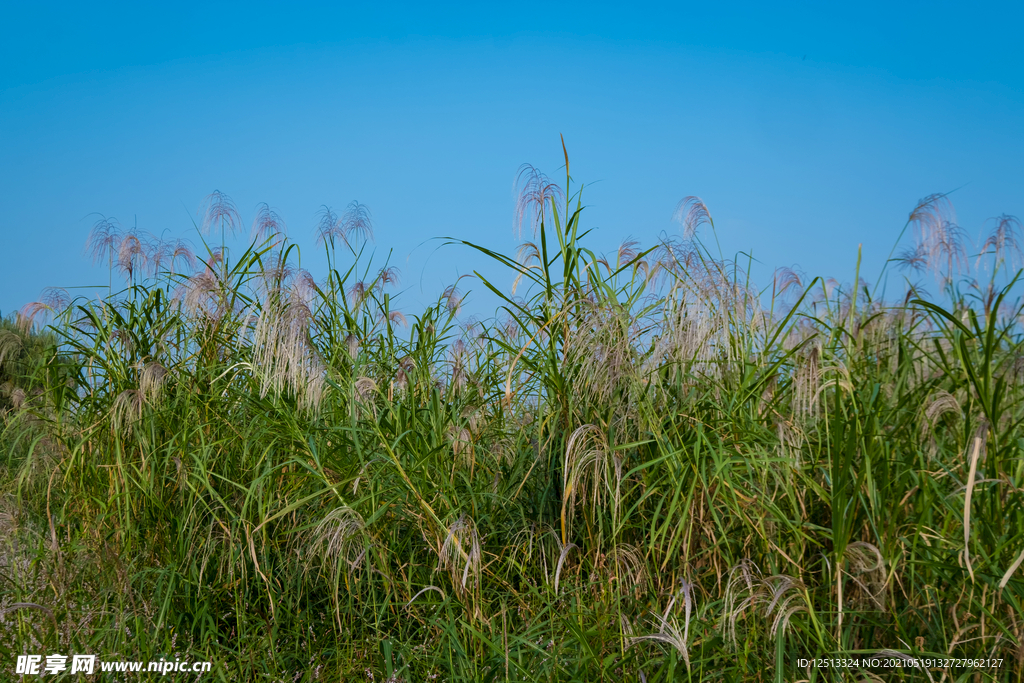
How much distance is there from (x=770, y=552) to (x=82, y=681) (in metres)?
2.40

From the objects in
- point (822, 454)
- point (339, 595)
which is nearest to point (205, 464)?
point (339, 595)

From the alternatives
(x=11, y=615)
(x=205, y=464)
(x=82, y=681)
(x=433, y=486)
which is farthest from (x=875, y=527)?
(x=11, y=615)

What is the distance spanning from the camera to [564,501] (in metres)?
2.35

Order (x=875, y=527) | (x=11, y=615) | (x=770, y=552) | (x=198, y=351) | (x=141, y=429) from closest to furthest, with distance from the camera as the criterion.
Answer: (x=875, y=527) < (x=770, y=552) < (x=11, y=615) < (x=141, y=429) < (x=198, y=351)

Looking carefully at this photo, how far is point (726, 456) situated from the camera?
2.57 m

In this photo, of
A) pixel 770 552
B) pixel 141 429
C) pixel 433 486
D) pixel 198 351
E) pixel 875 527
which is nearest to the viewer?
pixel 875 527

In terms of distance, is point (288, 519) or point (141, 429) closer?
point (288, 519)

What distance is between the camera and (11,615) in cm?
297

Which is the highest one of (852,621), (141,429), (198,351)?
(198,351)

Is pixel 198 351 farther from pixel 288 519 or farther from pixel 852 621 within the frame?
pixel 852 621

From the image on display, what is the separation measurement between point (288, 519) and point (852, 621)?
6.90 feet

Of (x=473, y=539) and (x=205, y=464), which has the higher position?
(x=205, y=464)

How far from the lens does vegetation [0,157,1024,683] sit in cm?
227

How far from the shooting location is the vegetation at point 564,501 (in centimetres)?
227
